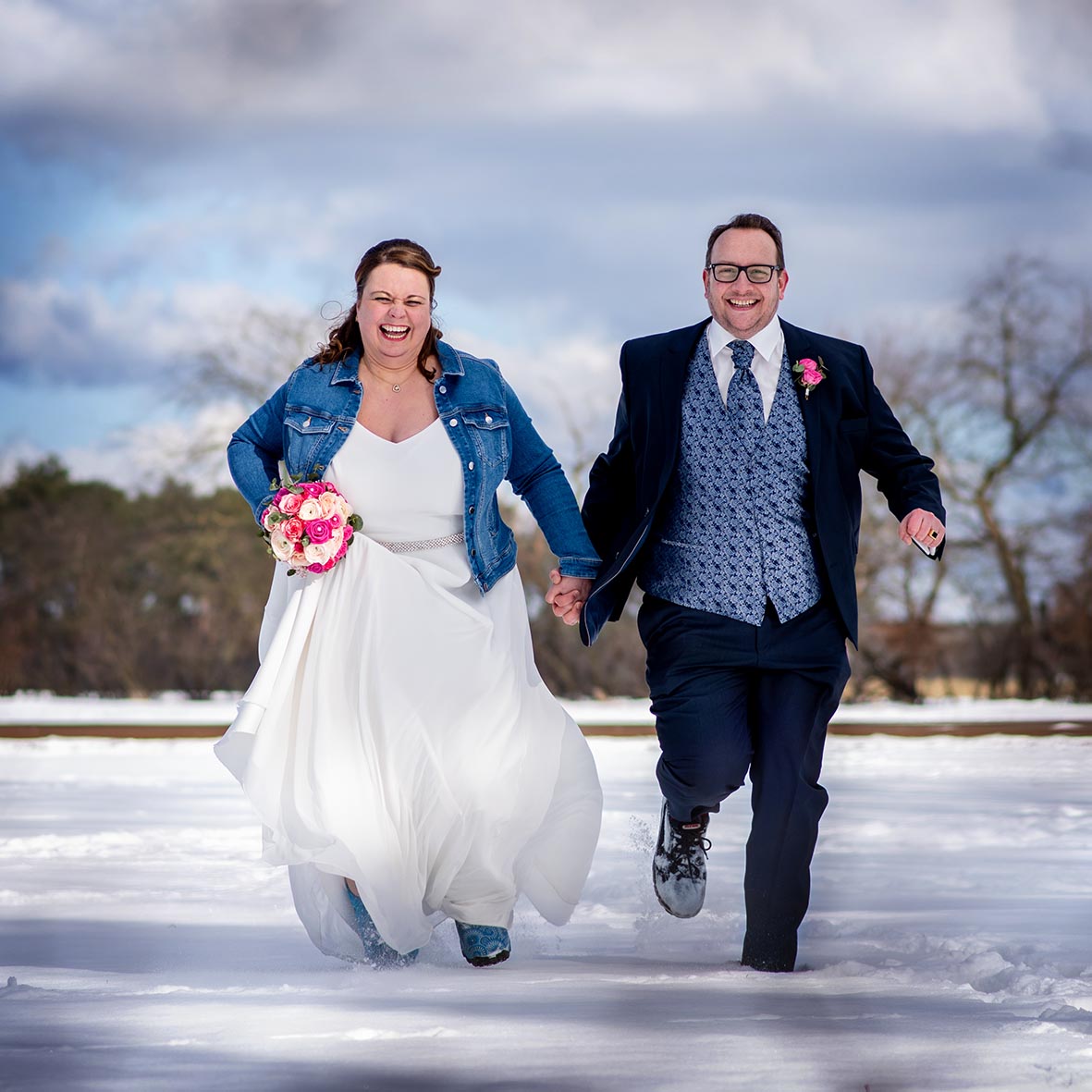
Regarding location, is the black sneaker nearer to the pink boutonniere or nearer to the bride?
the bride

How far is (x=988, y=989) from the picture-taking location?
4.01 m

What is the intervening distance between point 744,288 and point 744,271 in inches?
2.0

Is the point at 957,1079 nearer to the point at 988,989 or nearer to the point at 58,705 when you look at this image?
the point at 988,989

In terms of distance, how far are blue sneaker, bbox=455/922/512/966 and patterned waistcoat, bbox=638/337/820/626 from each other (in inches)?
44.4

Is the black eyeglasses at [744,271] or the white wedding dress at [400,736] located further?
the black eyeglasses at [744,271]

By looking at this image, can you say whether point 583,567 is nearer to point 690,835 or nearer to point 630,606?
point 690,835

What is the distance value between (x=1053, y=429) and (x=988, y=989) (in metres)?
22.5

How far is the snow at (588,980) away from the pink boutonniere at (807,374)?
171cm

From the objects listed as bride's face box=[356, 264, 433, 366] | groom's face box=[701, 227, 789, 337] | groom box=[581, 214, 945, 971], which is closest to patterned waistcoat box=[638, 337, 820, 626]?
groom box=[581, 214, 945, 971]

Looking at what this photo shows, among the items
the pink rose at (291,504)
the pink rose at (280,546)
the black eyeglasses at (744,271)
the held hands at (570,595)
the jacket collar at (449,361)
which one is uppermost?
the black eyeglasses at (744,271)

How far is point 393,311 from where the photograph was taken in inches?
185

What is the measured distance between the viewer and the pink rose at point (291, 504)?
4480 millimetres

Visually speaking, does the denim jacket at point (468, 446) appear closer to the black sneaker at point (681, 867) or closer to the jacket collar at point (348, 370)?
the jacket collar at point (348, 370)

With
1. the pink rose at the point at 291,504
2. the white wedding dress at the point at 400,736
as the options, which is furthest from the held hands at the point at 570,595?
the pink rose at the point at 291,504
